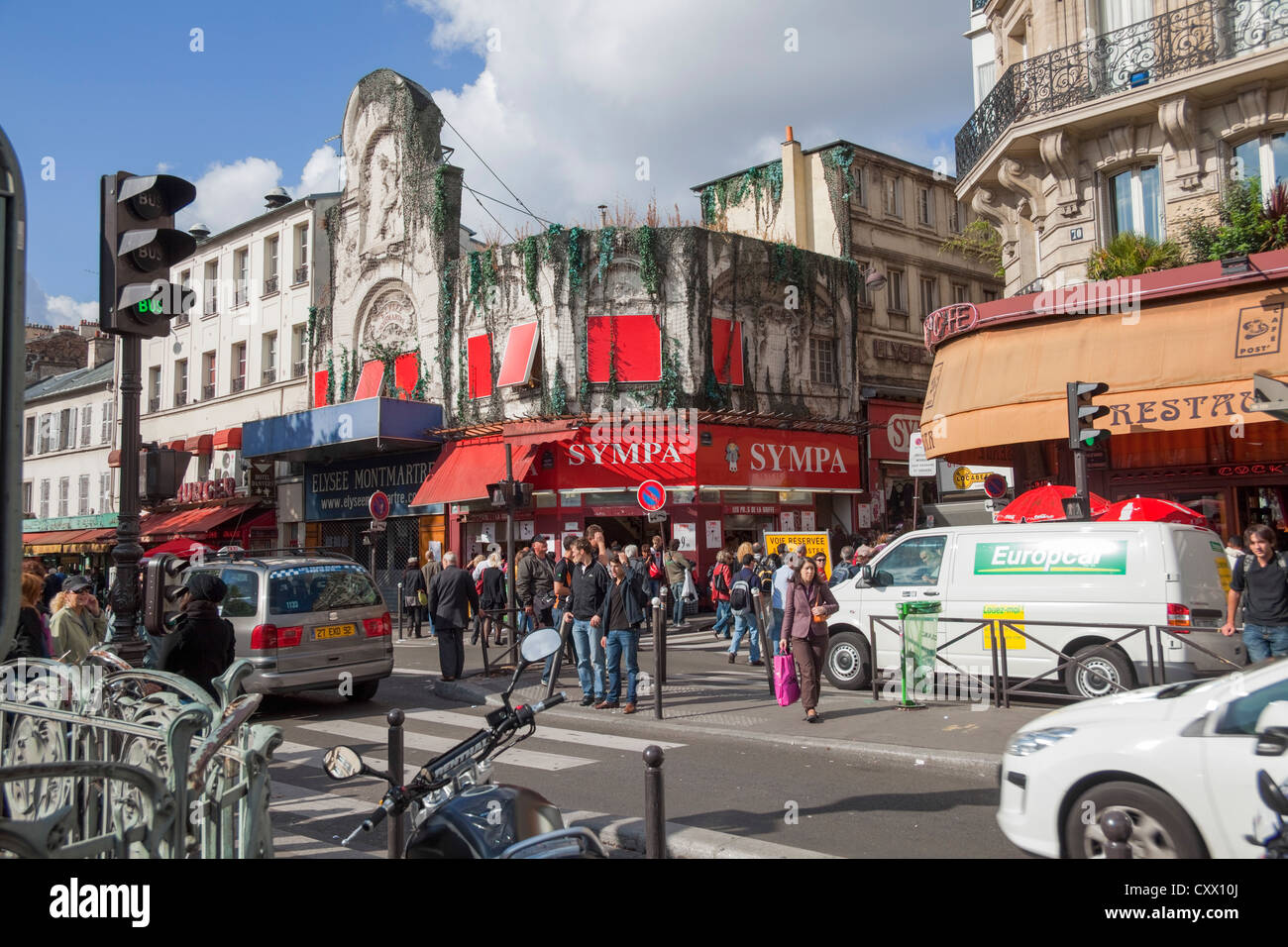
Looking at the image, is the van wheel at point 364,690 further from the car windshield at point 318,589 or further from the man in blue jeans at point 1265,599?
the man in blue jeans at point 1265,599

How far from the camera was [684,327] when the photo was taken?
2395 centimetres

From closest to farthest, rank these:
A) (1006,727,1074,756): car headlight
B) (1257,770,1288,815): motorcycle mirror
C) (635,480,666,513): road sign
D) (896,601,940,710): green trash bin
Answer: (1257,770,1288,815): motorcycle mirror < (1006,727,1074,756): car headlight < (896,601,940,710): green trash bin < (635,480,666,513): road sign

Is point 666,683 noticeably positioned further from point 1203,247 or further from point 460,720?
point 1203,247

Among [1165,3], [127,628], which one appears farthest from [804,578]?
[1165,3]

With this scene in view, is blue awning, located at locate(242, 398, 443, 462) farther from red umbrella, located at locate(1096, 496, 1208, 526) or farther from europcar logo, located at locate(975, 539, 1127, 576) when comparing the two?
red umbrella, located at locate(1096, 496, 1208, 526)

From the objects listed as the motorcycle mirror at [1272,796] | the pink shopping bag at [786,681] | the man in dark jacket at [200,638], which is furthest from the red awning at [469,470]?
the motorcycle mirror at [1272,796]

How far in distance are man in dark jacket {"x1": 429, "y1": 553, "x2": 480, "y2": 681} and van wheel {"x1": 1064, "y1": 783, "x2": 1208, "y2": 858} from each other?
9.19 meters

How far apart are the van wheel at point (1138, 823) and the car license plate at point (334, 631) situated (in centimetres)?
835

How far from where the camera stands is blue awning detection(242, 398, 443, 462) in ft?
83.6

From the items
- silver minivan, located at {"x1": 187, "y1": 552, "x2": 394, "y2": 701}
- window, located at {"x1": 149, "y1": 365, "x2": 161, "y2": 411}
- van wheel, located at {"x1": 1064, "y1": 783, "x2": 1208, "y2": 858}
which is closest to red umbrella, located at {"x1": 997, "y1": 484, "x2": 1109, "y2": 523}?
silver minivan, located at {"x1": 187, "y1": 552, "x2": 394, "y2": 701}

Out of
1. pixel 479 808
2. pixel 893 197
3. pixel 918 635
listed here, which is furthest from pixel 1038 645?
pixel 893 197

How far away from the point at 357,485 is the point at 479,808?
26.7 meters

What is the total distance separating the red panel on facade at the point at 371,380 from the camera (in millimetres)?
28272
